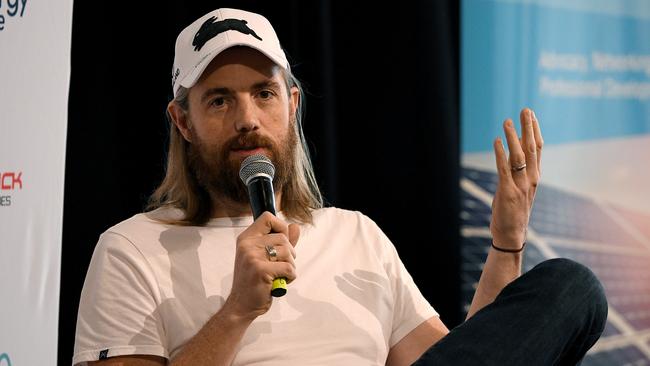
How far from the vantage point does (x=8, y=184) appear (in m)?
2.23

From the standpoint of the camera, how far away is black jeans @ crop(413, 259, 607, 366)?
5.14 ft

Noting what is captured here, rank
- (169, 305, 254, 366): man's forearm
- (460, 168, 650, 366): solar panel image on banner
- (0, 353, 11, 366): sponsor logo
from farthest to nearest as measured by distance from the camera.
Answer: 1. (460, 168, 650, 366): solar panel image on banner
2. (0, 353, 11, 366): sponsor logo
3. (169, 305, 254, 366): man's forearm

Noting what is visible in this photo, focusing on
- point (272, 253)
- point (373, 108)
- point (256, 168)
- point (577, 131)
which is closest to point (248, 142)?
point (256, 168)

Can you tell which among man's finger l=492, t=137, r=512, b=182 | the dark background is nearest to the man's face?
man's finger l=492, t=137, r=512, b=182

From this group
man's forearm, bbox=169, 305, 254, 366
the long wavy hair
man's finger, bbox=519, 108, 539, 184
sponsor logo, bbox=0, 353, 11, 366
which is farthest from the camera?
sponsor logo, bbox=0, 353, 11, 366

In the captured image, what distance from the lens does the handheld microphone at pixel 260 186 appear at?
5.20 feet

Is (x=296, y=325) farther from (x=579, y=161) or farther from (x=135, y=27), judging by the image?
(x=579, y=161)

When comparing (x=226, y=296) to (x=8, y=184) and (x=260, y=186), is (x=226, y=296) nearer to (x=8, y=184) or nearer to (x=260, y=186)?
(x=260, y=186)

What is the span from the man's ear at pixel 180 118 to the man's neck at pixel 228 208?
16 cm

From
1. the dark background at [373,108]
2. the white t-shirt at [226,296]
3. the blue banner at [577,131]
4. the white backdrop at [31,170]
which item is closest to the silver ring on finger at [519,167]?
the white t-shirt at [226,296]

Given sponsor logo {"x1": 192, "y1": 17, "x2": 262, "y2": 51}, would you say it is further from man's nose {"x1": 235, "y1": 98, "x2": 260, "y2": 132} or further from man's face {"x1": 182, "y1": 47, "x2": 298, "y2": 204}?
man's nose {"x1": 235, "y1": 98, "x2": 260, "y2": 132}

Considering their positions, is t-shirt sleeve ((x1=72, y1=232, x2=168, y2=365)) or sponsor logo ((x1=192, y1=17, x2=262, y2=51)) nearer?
t-shirt sleeve ((x1=72, y1=232, x2=168, y2=365))

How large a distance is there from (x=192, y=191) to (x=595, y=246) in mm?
2232

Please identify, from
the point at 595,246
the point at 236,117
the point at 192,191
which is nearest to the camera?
the point at 236,117
